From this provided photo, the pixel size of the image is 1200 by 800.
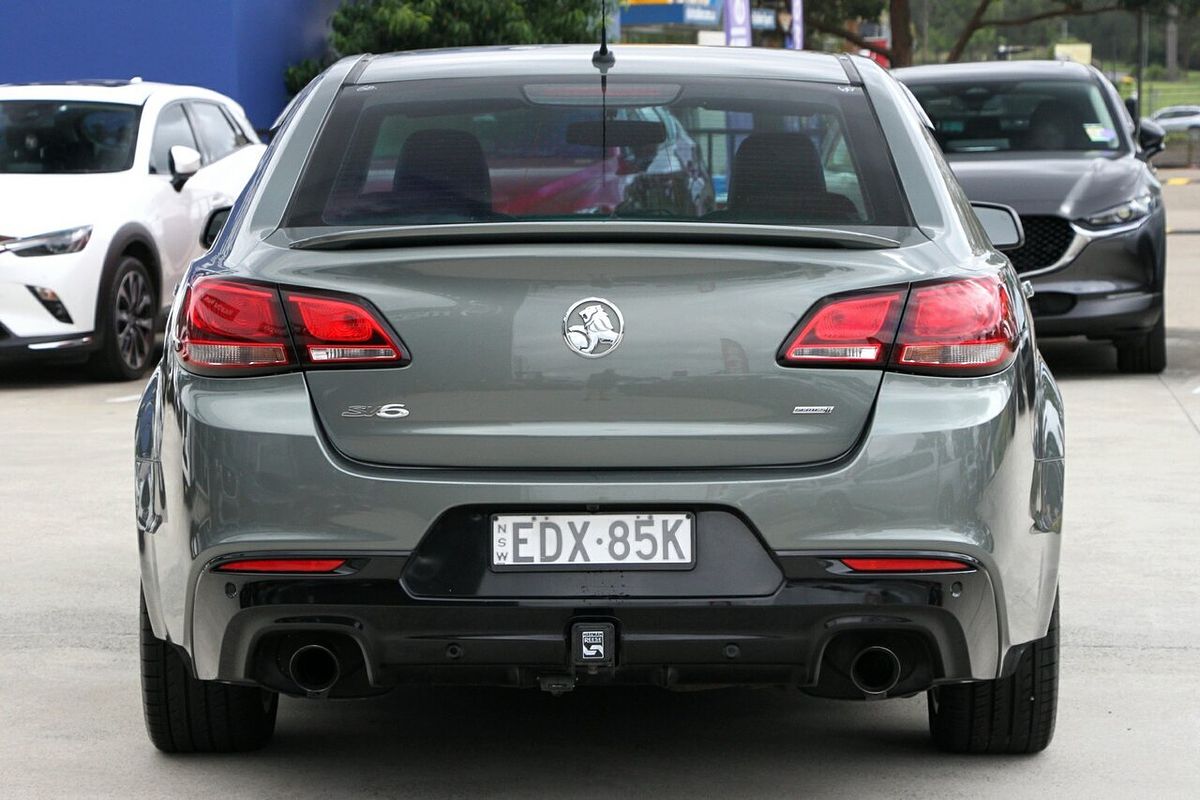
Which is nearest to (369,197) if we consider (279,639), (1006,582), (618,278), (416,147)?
(416,147)

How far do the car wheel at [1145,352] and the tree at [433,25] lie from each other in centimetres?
1557

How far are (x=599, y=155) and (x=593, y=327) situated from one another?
0.60 m

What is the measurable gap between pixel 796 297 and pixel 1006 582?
2.14 feet

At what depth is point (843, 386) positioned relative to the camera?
3627 millimetres

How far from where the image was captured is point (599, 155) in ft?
13.4

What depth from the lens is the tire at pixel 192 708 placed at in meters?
4.22

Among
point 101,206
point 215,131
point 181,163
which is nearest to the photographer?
point 101,206

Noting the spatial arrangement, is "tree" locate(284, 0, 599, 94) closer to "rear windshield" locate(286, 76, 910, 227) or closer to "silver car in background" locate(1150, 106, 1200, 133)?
"rear windshield" locate(286, 76, 910, 227)

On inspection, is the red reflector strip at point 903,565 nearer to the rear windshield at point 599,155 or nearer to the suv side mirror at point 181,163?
the rear windshield at point 599,155

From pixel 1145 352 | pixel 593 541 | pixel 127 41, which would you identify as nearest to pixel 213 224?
pixel 593 541

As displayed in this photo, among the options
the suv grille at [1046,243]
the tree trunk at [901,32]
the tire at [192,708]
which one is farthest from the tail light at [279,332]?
the tree trunk at [901,32]

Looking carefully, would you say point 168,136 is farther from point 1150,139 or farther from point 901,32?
point 901,32

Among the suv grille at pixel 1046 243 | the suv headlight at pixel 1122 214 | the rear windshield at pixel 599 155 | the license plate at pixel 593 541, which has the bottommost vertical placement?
the suv grille at pixel 1046 243

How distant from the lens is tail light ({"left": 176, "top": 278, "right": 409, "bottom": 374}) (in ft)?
12.0
